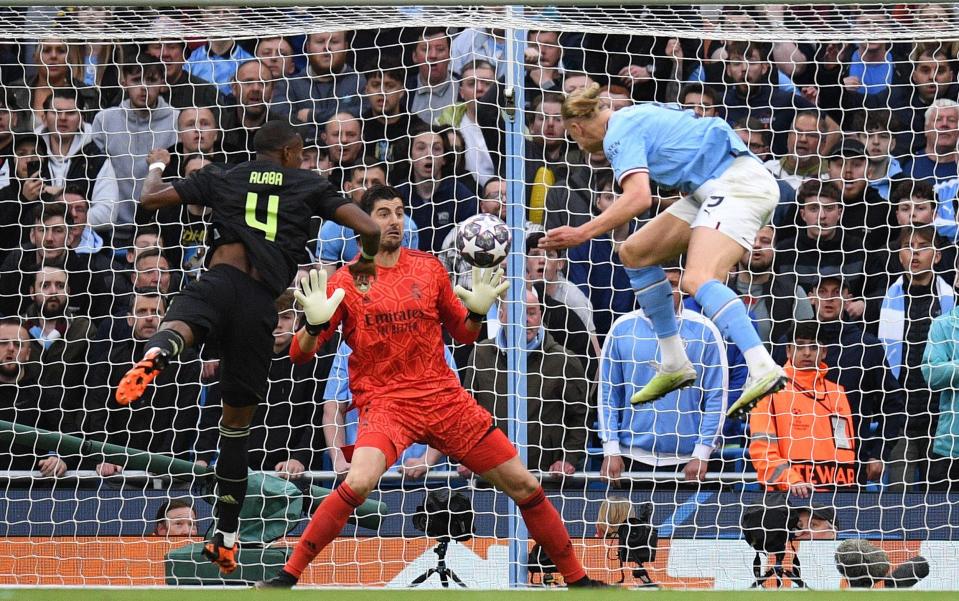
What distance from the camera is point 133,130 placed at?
8.73m

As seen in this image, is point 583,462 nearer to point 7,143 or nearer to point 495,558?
point 495,558

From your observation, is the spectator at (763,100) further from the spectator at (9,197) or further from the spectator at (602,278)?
the spectator at (9,197)

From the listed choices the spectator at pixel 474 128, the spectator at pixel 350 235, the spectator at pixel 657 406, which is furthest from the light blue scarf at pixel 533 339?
the spectator at pixel 474 128

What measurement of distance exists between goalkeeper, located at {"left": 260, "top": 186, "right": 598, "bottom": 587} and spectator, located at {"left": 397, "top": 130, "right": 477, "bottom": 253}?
1607 millimetres

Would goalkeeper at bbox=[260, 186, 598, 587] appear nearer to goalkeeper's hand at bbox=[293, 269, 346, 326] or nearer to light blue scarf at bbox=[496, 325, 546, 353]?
goalkeeper's hand at bbox=[293, 269, 346, 326]

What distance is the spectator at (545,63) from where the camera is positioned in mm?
8703

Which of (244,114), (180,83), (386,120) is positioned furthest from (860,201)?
(180,83)

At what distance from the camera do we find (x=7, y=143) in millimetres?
8703

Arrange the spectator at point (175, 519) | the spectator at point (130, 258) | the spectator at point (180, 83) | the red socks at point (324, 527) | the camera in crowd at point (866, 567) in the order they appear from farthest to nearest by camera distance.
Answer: the spectator at point (180, 83) → the spectator at point (130, 258) → the spectator at point (175, 519) → the camera in crowd at point (866, 567) → the red socks at point (324, 527)

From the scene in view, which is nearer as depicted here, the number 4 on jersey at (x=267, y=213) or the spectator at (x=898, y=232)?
→ the number 4 on jersey at (x=267, y=213)

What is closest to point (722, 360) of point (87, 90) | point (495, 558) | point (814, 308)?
point (814, 308)

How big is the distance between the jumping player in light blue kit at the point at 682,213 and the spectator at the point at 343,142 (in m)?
2.33

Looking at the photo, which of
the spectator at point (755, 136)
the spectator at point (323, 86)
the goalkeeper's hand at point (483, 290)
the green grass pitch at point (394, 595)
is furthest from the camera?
the spectator at point (323, 86)

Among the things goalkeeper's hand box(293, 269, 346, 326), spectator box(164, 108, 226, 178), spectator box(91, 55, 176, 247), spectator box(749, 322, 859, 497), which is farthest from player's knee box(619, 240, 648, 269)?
spectator box(91, 55, 176, 247)
